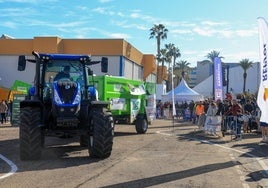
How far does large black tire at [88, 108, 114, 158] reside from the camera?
11695 mm

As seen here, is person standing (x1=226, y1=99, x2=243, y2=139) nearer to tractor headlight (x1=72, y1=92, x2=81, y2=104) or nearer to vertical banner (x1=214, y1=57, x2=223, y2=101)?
vertical banner (x1=214, y1=57, x2=223, y2=101)

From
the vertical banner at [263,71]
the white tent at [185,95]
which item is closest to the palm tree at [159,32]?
the white tent at [185,95]

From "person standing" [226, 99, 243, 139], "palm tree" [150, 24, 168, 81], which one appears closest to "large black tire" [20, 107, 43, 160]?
"person standing" [226, 99, 243, 139]

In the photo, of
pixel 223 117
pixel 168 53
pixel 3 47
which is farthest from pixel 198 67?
pixel 223 117

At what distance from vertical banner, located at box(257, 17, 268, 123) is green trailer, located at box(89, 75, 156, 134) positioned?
316 inches

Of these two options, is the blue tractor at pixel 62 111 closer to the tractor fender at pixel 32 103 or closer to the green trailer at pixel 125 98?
the tractor fender at pixel 32 103

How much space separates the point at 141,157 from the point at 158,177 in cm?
301

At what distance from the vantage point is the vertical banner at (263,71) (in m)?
12.8

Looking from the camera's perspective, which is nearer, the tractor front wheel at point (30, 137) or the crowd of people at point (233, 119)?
the tractor front wheel at point (30, 137)

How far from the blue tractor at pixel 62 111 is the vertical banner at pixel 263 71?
14.2 ft

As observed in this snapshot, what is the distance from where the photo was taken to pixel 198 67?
5138 inches

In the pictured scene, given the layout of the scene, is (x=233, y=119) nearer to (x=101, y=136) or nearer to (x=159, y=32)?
(x=101, y=136)

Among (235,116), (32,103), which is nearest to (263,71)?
(32,103)

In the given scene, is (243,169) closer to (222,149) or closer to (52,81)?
(222,149)
